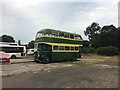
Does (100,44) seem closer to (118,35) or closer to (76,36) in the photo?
(118,35)

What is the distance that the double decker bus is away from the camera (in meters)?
27.4

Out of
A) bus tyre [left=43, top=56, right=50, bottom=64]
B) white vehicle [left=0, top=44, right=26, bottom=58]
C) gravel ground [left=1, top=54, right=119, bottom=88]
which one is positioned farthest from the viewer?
white vehicle [left=0, top=44, right=26, bottom=58]

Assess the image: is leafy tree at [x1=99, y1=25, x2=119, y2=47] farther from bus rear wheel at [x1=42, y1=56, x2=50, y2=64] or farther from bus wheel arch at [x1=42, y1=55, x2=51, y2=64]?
bus rear wheel at [x1=42, y1=56, x2=50, y2=64]

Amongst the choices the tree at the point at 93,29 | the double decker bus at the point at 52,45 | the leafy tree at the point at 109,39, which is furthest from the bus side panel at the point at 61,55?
the tree at the point at 93,29

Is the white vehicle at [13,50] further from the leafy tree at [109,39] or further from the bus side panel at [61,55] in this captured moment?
the leafy tree at [109,39]

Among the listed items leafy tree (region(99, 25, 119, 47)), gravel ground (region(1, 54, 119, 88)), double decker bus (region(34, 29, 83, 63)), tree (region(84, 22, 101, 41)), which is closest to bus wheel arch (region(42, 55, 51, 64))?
double decker bus (region(34, 29, 83, 63))

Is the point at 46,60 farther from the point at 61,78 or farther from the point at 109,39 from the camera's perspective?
the point at 109,39

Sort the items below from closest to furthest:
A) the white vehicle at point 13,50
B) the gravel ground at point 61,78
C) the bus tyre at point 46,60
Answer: the gravel ground at point 61,78 → the bus tyre at point 46,60 → the white vehicle at point 13,50

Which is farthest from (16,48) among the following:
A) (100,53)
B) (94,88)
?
(94,88)

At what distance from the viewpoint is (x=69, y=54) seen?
32.0 metres

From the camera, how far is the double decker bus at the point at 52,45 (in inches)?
1078

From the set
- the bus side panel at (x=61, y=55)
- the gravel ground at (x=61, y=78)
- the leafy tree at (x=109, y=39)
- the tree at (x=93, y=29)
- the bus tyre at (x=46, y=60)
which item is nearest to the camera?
the gravel ground at (x=61, y=78)

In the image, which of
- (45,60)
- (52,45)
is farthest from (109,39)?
(45,60)

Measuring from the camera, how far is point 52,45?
1100 inches
